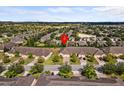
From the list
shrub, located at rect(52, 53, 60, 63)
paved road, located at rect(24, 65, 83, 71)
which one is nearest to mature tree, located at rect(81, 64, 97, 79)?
paved road, located at rect(24, 65, 83, 71)

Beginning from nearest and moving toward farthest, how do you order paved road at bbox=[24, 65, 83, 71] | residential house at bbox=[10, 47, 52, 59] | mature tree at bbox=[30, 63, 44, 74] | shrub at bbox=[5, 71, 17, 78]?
shrub at bbox=[5, 71, 17, 78] → mature tree at bbox=[30, 63, 44, 74] → paved road at bbox=[24, 65, 83, 71] → residential house at bbox=[10, 47, 52, 59]

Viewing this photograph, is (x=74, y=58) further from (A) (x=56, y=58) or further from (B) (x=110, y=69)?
(B) (x=110, y=69)

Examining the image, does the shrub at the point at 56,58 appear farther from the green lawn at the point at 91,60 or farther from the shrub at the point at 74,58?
the green lawn at the point at 91,60

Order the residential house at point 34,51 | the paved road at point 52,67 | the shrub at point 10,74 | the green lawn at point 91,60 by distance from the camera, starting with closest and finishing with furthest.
Answer: the shrub at point 10,74 → the paved road at point 52,67 → the residential house at point 34,51 → the green lawn at point 91,60

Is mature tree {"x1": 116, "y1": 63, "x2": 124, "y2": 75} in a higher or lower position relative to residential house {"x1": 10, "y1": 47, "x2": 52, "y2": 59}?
lower

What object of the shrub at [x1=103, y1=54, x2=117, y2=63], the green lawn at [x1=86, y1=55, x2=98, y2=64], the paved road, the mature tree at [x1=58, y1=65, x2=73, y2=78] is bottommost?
the paved road

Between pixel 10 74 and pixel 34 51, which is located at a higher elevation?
pixel 34 51

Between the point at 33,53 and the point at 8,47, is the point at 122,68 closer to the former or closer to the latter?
the point at 33,53

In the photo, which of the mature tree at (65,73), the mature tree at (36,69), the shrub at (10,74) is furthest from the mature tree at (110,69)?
the shrub at (10,74)

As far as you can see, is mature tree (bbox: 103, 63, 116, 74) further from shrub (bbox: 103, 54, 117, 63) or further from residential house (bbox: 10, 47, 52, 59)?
residential house (bbox: 10, 47, 52, 59)

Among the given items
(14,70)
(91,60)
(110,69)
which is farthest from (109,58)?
(14,70)

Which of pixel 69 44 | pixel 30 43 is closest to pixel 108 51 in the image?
pixel 69 44
